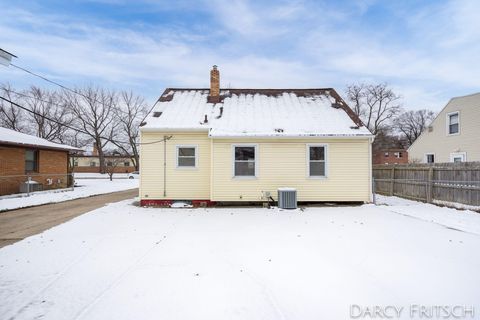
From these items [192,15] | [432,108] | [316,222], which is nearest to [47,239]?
[316,222]

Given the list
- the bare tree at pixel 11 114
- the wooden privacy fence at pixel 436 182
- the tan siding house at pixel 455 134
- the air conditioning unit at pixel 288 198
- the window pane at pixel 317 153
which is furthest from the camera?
the bare tree at pixel 11 114

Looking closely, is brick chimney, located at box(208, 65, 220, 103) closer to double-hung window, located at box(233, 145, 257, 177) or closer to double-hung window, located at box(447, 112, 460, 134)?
double-hung window, located at box(233, 145, 257, 177)

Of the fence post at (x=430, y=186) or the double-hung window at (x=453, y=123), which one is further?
the double-hung window at (x=453, y=123)

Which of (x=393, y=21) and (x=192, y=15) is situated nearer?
(x=393, y=21)

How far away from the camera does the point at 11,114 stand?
43.3 metres

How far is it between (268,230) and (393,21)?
45.6ft

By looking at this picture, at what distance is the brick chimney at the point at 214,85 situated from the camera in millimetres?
14484

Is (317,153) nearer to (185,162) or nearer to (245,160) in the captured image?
(245,160)

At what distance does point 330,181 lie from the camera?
39.2 ft

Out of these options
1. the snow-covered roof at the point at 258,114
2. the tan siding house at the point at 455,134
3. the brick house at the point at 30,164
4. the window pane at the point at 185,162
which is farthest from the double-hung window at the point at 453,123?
the brick house at the point at 30,164

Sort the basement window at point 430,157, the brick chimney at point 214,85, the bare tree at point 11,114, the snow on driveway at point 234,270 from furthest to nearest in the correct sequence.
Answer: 1. the bare tree at point 11,114
2. the basement window at point 430,157
3. the brick chimney at point 214,85
4. the snow on driveway at point 234,270

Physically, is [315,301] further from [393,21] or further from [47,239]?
[393,21]

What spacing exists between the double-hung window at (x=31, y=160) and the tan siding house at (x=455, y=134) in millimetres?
29574

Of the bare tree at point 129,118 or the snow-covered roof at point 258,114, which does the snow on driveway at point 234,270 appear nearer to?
the snow-covered roof at point 258,114
